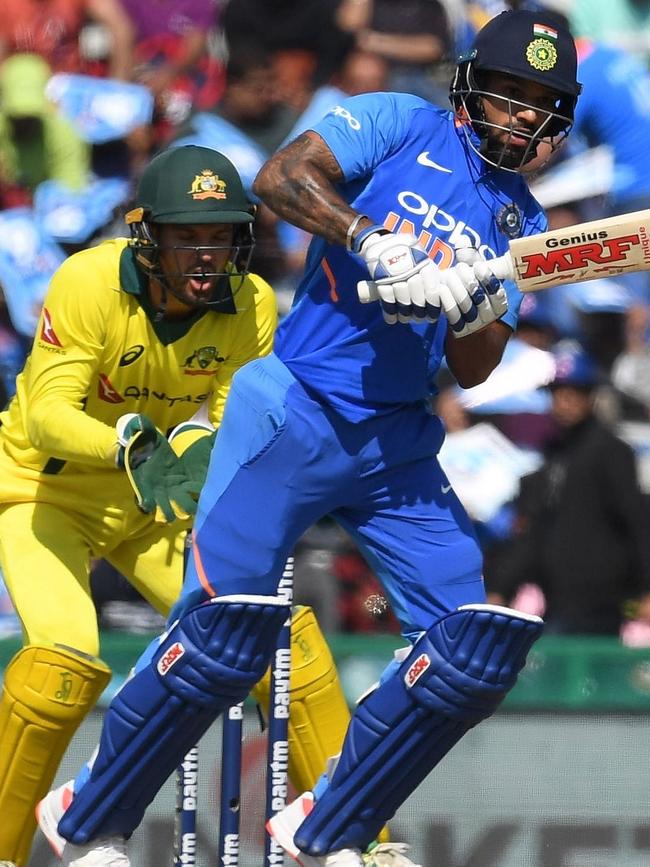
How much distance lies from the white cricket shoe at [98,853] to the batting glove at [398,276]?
1389 millimetres

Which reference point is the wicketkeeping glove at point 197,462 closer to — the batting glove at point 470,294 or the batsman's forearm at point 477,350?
the batsman's forearm at point 477,350

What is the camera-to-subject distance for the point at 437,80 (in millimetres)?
6785

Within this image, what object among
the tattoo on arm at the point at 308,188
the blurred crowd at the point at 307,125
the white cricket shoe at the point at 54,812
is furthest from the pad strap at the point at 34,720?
the blurred crowd at the point at 307,125

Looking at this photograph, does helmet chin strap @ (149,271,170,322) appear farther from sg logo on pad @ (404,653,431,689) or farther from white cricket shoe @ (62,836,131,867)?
white cricket shoe @ (62,836,131,867)

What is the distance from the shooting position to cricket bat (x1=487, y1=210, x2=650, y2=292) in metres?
3.28

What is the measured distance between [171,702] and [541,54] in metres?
1.58

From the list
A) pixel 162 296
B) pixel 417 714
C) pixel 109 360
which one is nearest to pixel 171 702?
pixel 417 714

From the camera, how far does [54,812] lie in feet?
12.7

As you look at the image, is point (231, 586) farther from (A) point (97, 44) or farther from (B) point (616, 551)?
(A) point (97, 44)

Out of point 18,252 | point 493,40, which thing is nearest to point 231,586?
point 493,40

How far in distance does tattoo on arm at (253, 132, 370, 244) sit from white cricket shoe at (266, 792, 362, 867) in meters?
1.30

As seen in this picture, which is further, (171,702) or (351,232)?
(171,702)

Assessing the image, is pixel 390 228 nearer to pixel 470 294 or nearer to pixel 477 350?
pixel 470 294

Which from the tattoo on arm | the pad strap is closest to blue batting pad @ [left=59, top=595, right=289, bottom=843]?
the pad strap
